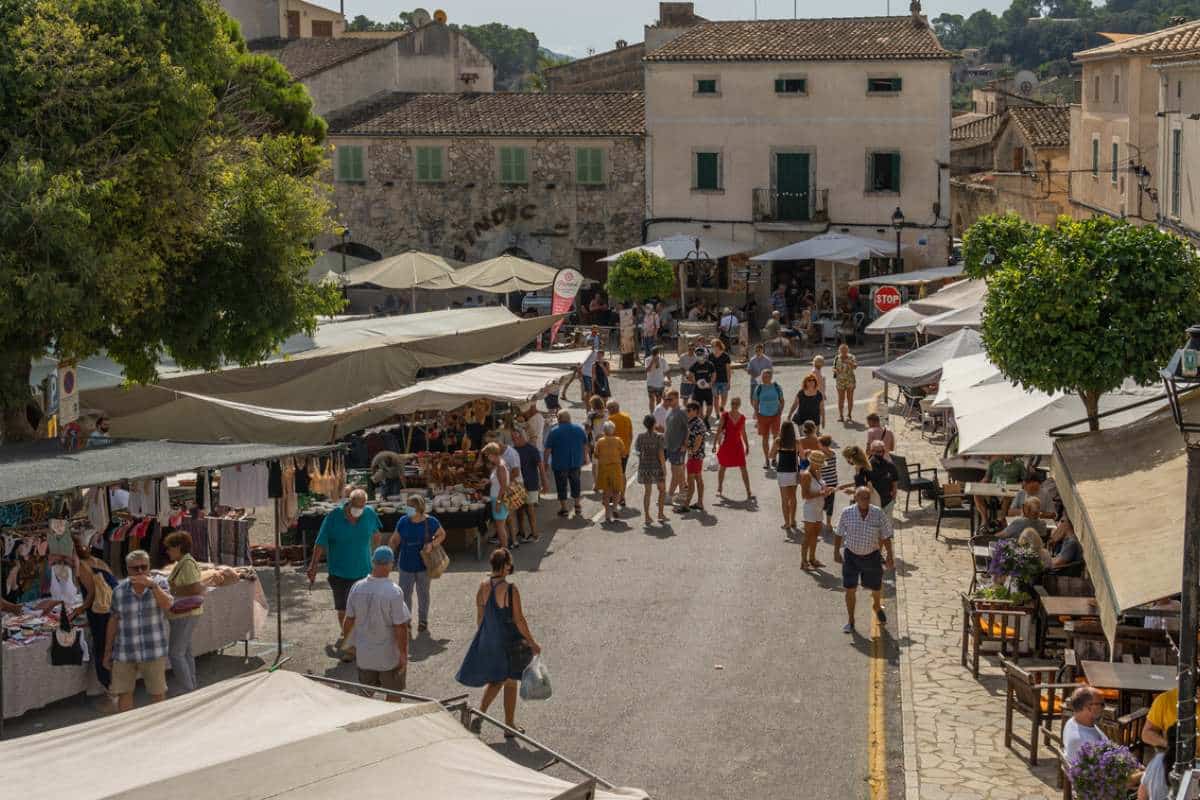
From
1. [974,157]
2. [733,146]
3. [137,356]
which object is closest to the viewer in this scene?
[137,356]

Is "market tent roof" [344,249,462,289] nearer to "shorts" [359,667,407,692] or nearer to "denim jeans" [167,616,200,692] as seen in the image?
"denim jeans" [167,616,200,692]

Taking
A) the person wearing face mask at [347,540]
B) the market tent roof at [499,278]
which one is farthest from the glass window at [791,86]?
the person wearing face mask at [347,540]

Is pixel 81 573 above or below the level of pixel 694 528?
above

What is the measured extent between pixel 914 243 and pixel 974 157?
18.1m

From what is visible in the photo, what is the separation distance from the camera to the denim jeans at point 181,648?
12.7 metres

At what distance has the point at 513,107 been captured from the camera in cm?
4734

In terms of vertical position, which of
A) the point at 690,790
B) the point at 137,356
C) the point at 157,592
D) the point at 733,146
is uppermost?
the point at 733,146

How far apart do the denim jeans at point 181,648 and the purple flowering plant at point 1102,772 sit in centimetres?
691

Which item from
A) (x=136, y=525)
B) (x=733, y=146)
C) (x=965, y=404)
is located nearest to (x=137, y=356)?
(x=136, y=525)

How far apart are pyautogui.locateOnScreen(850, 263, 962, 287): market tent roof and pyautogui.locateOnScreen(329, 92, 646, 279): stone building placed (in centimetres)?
889

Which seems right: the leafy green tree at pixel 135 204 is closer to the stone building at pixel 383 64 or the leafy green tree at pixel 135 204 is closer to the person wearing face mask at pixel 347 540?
the person wearing face mask at pixel 347 540

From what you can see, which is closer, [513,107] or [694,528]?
[694,528]

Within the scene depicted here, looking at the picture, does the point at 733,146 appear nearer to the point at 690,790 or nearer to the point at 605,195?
the point at 605,195

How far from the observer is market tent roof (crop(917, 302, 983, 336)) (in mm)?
26886
